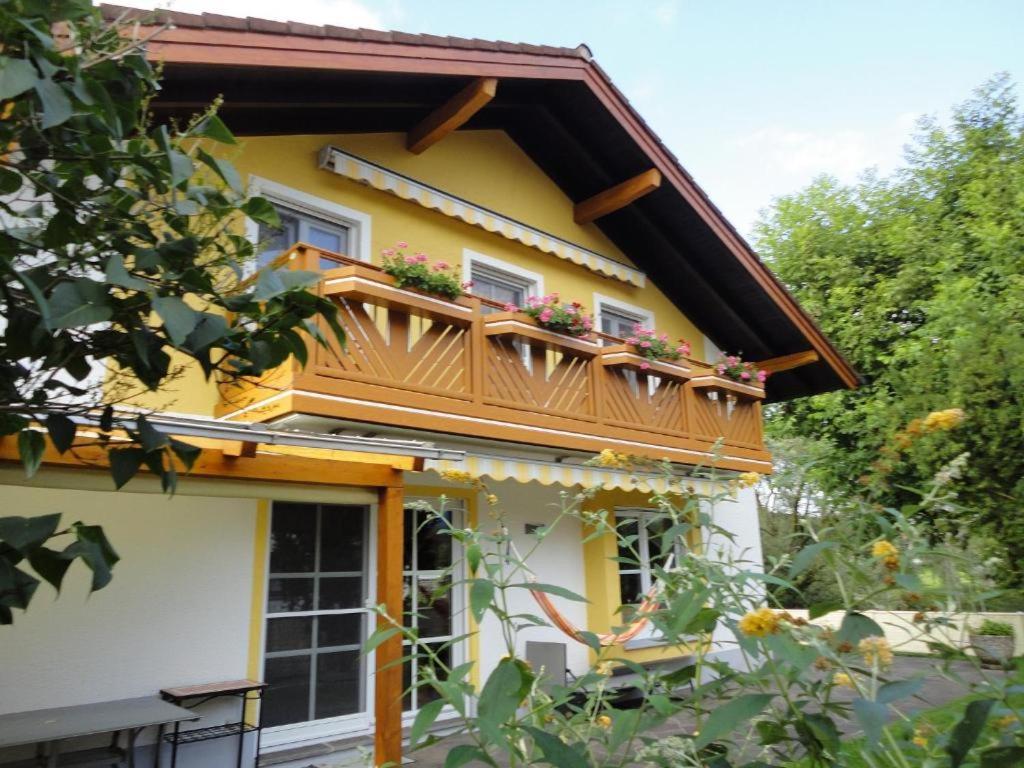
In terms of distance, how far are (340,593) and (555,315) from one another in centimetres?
352

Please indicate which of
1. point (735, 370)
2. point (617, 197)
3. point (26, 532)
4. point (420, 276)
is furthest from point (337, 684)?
point (617, 197)

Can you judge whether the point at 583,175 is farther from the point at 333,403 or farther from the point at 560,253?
the point at 333,403

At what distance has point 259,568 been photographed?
21.8ft

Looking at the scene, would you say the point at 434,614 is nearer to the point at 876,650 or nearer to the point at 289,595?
the point at 289,595

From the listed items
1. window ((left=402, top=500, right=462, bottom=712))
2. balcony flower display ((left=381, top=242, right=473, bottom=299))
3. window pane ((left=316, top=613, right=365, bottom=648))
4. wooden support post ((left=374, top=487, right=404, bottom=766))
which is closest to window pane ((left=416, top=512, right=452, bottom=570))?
window ((left=402, top=500, right=462, bottom=712))

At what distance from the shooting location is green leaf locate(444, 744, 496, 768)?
5.32ft

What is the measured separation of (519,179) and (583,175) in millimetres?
1047

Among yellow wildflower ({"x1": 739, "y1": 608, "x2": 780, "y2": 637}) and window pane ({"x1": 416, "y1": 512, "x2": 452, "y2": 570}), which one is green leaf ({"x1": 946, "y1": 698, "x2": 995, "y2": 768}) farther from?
window pane ({"x1": 416, "y1": 512, "x2": 452, "y2": 570})

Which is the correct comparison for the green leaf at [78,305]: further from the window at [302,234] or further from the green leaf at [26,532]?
the window at [302,234]

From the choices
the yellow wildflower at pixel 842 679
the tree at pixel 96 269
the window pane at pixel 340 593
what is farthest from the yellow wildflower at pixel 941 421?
the window pane at pixel 340 593

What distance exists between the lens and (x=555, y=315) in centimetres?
804

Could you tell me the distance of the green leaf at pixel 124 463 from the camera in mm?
2117

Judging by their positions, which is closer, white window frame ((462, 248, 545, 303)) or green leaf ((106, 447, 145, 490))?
green leaf ((106, 447, 145, 490))

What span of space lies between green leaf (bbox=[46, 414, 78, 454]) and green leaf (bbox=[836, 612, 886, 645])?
199 cm
